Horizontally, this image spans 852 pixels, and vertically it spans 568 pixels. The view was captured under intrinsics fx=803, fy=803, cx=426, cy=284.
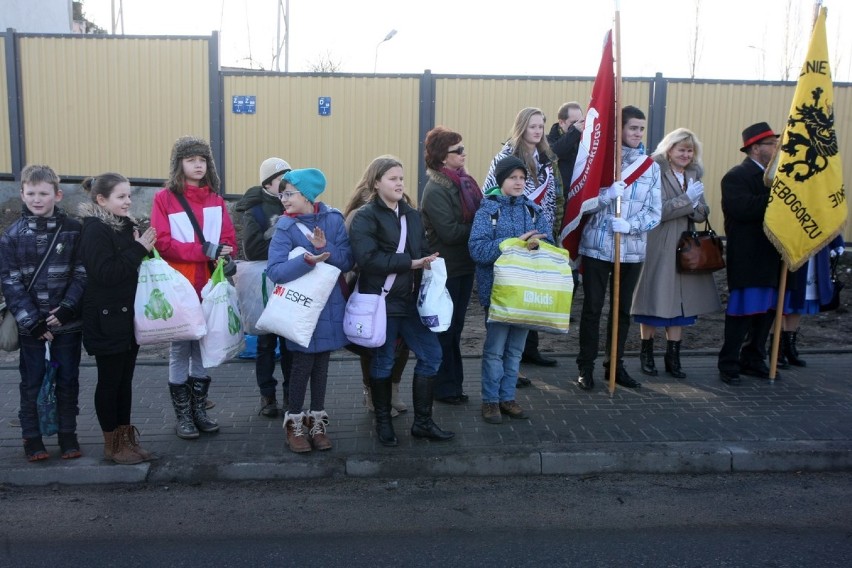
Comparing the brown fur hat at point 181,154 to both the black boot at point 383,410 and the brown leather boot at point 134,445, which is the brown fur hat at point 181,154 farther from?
the black boot at point 383,410

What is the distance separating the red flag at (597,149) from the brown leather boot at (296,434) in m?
→ 2.63

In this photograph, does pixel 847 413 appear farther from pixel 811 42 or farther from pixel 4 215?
pixel 4 215

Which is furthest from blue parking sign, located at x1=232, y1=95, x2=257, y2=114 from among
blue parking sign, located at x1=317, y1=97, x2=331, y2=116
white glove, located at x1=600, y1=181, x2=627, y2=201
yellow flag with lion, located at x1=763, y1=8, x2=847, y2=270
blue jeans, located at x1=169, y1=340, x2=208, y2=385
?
yellow flag with lion, located at x1=763, y1=8, x2=847, y2=270

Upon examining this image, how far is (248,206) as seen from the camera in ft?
19.1

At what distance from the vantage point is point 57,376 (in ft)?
16.3

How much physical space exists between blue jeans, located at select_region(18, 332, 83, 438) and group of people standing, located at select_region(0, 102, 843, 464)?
0.01 m

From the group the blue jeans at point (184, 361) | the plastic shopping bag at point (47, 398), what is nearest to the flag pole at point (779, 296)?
the blue jeans at point (184, 361)

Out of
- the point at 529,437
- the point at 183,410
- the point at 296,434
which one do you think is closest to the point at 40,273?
the point at 183,410

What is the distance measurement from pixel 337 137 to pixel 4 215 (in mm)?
5716

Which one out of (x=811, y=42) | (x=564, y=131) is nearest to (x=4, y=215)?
(x=564, y=131)

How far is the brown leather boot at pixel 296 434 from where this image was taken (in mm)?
5129

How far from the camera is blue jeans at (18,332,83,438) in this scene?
16.0 feet

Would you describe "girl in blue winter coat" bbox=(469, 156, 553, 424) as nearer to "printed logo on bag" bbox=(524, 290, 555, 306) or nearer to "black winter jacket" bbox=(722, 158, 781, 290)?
"printed logo on bag" bbox=(524, 290, 555, 306)

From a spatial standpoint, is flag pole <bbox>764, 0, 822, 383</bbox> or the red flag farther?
flag pole <bbox>764, 0, 822, 383</bbox>
